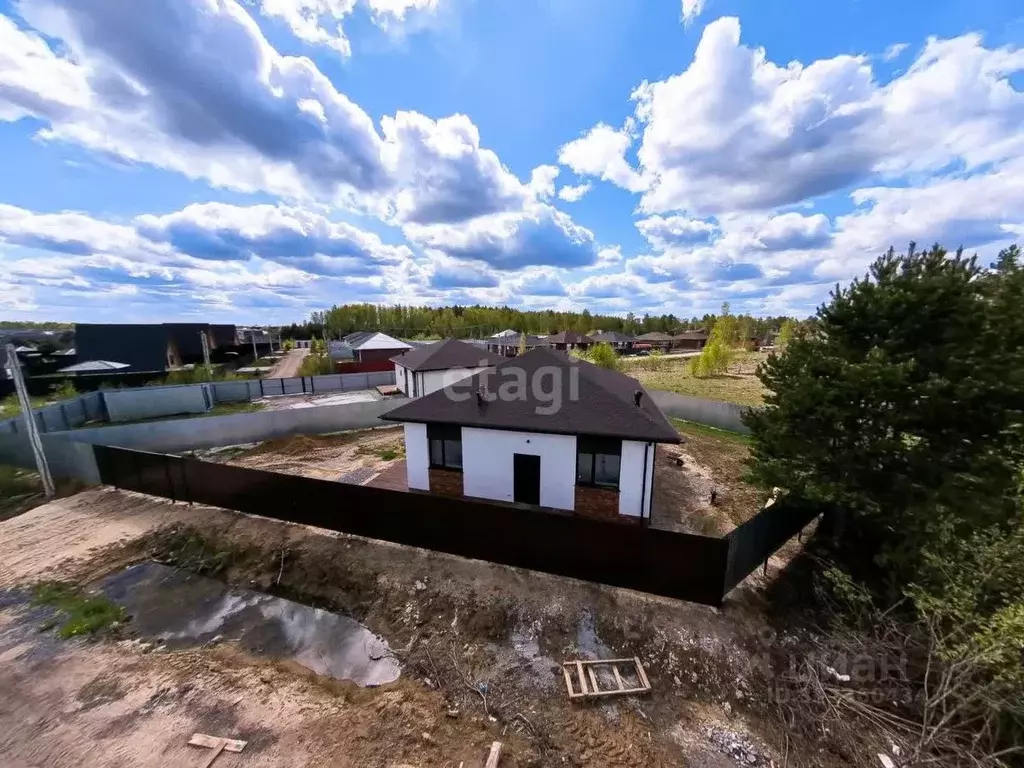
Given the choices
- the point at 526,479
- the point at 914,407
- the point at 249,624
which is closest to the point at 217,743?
the point at 249,624

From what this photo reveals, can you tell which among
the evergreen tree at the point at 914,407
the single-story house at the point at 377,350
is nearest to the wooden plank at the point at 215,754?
the evergreen tree at the point at 914,407

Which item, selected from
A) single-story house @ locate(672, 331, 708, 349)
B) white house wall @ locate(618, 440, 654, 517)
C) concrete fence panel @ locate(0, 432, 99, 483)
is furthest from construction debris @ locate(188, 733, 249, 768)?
single-story house @ locate(672, 331, 708, 349)

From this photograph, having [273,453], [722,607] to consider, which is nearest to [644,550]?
[722,607]

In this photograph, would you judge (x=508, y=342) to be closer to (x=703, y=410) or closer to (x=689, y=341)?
(x=703, y=410)

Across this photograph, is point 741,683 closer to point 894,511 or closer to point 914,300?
point 894,511

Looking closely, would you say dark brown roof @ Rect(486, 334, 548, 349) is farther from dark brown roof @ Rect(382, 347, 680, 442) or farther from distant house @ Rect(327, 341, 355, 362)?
dark brown roof @ Rect(382, 347, 680, 442)

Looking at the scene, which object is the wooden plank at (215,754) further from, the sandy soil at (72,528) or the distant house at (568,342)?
the distant house at (568,342)

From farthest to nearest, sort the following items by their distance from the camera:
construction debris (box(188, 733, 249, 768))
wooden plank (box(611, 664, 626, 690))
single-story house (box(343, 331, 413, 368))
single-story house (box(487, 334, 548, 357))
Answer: single-story house (box(487, 334, 548, 357)) → single-story house (box(343, 331, 413, 368)) → wooden plank (box(611, 664, 626, 690)) → construction debris (box(188, 733, 249, 768))
